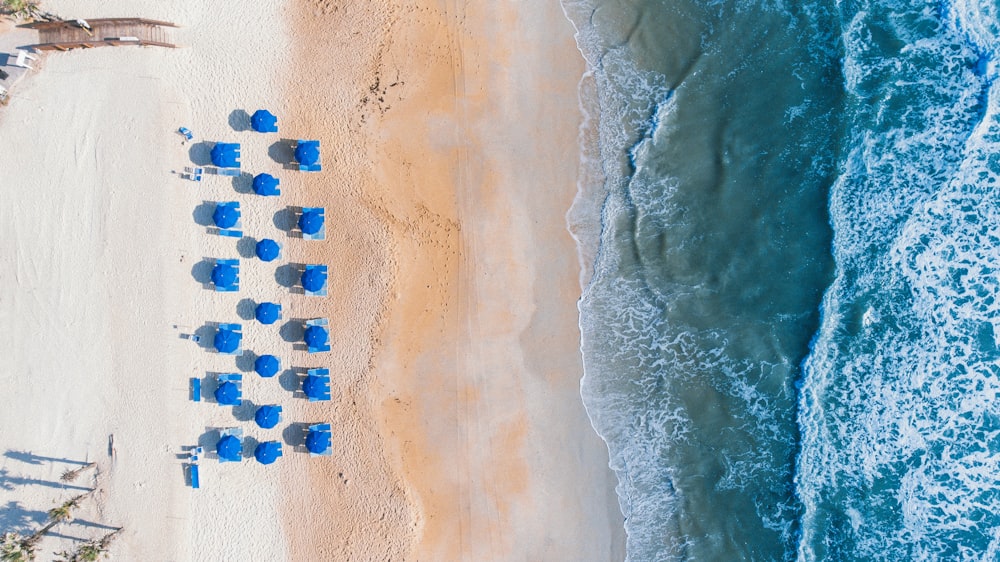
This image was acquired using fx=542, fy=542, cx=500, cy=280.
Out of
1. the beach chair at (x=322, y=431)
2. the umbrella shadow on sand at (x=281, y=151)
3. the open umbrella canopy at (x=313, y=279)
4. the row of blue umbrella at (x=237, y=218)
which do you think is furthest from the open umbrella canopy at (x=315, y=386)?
the umbrella shadow on sand at (x=281, y=151)

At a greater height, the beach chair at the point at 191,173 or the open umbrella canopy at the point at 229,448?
the beach chair at the point at 191,173

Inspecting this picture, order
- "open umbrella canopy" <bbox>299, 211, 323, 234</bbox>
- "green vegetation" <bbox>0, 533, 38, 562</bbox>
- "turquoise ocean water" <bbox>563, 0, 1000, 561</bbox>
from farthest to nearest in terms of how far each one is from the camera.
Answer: "turquoise ocean water" <bbox>563, 0, 1000, 561</bbox> < "open umbrella canopy" <bbox>299, 211, 323, 234</bbox> < "green vegetation" <bbox>0, 533, 38, 562</bbox>

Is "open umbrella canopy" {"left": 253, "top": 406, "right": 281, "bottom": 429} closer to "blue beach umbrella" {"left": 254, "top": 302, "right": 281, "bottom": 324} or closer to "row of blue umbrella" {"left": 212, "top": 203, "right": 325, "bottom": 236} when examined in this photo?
"blue beach umbrella" {"left": 254, "top": 302, "right": 281, "bottom": 324}


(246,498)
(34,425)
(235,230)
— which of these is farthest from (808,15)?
(34,425)

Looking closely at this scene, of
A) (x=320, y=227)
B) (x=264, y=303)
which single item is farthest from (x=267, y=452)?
(x=320, y=227)

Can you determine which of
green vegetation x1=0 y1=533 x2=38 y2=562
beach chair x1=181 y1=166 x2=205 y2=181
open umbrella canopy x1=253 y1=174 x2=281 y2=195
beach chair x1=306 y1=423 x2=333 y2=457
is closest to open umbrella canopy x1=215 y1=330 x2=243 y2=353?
beach chair x1=306 y1=423 x2=333 y2=457

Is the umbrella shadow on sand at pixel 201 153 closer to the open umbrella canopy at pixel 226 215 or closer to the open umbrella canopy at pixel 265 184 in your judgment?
the open umbrella canopy at pixel 226 215
